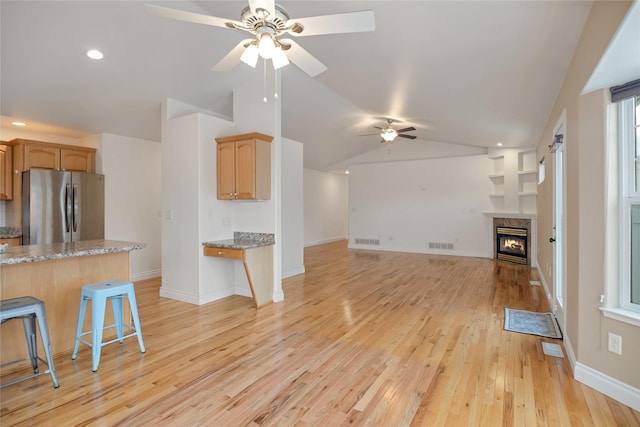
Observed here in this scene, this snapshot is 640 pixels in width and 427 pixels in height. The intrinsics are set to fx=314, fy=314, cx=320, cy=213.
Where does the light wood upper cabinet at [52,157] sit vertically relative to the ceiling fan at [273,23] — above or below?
below

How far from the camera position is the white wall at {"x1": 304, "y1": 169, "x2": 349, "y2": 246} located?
33.8 ft

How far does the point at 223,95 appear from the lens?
4.86 meters

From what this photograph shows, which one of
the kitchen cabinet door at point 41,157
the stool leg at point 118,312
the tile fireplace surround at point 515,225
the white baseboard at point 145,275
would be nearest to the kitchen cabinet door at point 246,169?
the stool leg at point 118,312

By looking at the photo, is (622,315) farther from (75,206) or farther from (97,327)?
(75,206)

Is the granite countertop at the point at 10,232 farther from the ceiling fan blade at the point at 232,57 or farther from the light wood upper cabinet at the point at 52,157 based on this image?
the ceiling fan blade at the point at 232,57

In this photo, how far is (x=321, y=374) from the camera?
98.1 inches

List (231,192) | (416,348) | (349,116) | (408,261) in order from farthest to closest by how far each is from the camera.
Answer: (408,261) < (349,116) < (231,192) < (416,348)

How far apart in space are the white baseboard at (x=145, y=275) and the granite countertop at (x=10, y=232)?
1.63 metres

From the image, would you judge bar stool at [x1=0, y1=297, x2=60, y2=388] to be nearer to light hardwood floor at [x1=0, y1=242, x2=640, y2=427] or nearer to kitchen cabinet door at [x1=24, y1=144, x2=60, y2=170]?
light hardwood floor at [x1=0, y1=242, x2=640, y2=427]

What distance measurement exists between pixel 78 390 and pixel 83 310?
70 cm

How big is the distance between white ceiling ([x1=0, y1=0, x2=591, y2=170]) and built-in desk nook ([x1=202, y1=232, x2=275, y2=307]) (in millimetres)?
2166

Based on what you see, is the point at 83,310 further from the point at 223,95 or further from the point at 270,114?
the point at 223,95

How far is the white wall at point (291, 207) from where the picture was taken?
19.7 ft

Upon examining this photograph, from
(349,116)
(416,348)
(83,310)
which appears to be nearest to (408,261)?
(349,116)
